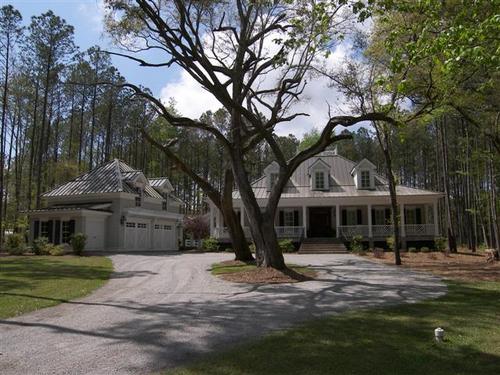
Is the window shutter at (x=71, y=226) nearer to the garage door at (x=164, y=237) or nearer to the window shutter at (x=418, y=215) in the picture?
the garage door at (x=164, y=237)

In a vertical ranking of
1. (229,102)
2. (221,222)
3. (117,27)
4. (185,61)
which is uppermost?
(117,27)

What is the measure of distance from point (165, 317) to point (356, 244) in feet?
74.6

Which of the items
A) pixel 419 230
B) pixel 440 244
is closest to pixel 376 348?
pixel 440 244

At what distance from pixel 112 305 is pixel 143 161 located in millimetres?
41302

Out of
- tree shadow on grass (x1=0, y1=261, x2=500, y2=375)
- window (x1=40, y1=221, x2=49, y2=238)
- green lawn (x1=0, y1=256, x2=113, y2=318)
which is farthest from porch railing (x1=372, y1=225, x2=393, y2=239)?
window (x1=40, y1=221, x2=49, y2=238)

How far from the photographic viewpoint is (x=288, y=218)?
34.1 meters

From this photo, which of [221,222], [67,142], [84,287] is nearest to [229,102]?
[84,287]

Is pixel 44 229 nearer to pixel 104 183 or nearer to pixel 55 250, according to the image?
pixel 55 250

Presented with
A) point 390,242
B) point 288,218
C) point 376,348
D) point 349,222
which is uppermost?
point 288,218

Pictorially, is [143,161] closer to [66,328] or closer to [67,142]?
[67,142]

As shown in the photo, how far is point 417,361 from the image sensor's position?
225 inches

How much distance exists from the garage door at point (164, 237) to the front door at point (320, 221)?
1063cm

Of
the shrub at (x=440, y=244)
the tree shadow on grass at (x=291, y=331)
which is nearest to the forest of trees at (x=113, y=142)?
the shrub at (x=440, y=244)

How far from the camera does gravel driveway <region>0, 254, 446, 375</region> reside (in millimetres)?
6016
